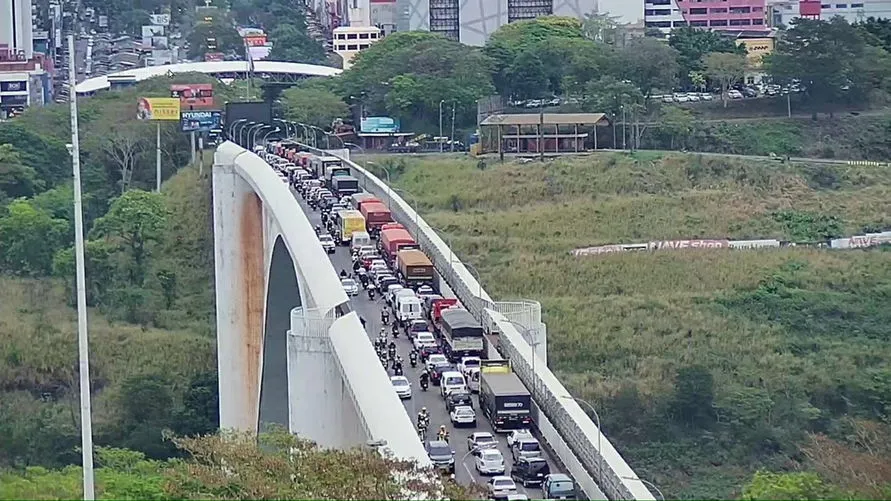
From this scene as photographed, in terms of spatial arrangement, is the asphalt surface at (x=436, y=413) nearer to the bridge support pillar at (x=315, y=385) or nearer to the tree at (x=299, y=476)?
the bridge support pillar at (x=315, y=385)

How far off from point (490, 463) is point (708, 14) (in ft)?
228

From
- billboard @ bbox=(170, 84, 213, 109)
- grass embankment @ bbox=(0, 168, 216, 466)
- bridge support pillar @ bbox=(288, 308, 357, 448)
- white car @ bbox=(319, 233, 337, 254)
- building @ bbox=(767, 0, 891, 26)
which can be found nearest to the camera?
bridge support pillar @ bbox=(288, 308, 357, 448)

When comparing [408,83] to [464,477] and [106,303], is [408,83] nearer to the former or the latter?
[106,303]

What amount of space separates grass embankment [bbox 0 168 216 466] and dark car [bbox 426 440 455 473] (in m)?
16.5

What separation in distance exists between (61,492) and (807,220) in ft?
114

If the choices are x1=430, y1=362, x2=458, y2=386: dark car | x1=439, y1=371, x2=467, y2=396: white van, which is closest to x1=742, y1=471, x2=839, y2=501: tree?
x1=439, y1=371, x2=467, y2=396: white van

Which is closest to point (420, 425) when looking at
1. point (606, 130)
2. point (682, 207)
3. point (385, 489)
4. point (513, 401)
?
point (513, 401)

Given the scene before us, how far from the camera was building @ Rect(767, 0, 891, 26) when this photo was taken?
3228 inches

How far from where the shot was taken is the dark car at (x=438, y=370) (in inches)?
836

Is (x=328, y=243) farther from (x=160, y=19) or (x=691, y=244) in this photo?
(x=160, y=19)

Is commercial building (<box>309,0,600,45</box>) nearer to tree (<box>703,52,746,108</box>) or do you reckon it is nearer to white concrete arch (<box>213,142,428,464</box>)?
tree (<box>703,52,746,108</box>)

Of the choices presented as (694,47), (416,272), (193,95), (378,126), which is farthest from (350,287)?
(694,47)

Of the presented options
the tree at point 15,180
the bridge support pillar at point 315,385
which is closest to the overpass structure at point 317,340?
the bridge support pillar at point 315,385

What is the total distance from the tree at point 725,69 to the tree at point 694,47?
111cm
